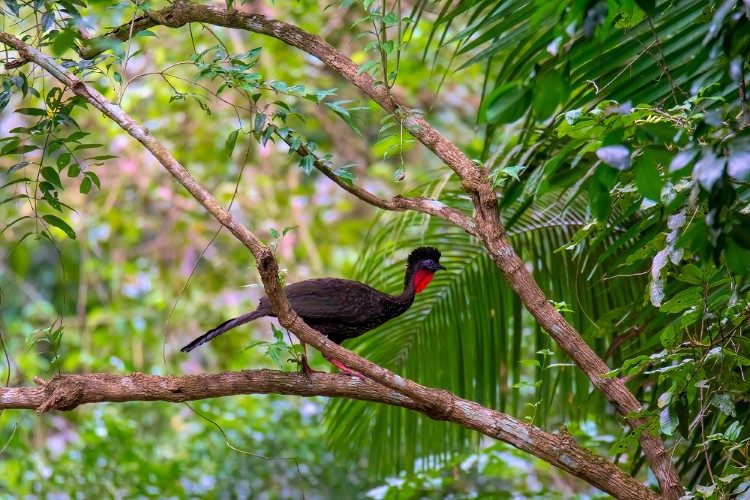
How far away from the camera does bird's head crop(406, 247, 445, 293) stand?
3213 mm

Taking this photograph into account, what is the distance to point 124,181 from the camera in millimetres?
7219

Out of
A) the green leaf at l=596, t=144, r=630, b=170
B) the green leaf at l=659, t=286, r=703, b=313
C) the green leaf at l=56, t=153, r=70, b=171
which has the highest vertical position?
the green leaf at l=56, t=153, r=70, b=171

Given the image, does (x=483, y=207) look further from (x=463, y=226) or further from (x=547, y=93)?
(x=547, y=93)

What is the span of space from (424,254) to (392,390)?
0.83m

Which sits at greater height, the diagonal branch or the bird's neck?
the bird's neck

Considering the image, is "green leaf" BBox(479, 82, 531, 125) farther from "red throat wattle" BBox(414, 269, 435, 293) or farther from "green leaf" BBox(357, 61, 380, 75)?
"red throat wattle" BBox(414, 269, 435, 293)

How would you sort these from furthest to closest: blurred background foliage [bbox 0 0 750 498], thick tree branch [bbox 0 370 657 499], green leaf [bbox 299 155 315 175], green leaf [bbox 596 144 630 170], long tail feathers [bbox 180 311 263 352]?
long tail feathers [bbox 180 311 263 352] → green leaf [bbox 299 155 315 175] → thick tree branch [bbox 0 370 657 499] → blurred background foliage [bbox 0 0 750 498] → green leaf [bbox 596 144 630 170]

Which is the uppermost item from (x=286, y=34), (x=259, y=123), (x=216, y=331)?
(x=286, y=34)

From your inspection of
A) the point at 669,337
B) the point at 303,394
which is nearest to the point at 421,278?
the point at 303,394

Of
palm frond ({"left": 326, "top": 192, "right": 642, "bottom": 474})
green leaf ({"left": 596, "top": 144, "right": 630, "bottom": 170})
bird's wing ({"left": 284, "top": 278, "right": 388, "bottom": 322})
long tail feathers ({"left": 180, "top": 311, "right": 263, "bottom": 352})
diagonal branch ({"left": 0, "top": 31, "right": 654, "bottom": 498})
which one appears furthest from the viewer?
palm frond ({"left": 326, "top": 192, "right": 642, "bottom": 474})

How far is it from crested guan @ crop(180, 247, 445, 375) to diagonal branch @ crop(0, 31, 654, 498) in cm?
70

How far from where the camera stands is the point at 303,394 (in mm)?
2592

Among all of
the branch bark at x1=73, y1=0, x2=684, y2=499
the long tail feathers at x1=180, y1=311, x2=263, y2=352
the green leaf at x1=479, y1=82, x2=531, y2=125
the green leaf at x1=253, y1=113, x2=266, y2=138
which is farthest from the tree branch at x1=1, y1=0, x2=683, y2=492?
the green leaf at x1=479, y1=82, x2=531, y2=125

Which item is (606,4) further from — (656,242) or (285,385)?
(285,385)
